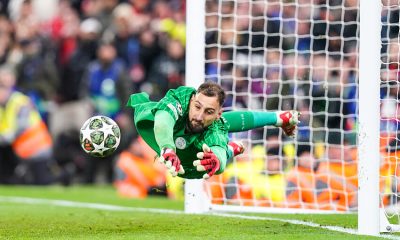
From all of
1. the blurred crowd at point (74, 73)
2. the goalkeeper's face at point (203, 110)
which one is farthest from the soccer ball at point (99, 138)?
the blurred crowd at point (74, 73)

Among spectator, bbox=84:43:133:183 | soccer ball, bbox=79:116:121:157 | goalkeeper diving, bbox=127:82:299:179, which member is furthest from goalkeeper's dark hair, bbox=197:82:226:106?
spectator, bbox=84:43:133:183

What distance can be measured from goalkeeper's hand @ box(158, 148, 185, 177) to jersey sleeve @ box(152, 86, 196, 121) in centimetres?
61

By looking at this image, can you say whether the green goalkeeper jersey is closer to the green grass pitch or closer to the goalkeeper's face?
the goalkeeper's face

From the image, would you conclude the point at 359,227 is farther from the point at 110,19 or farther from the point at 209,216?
the point at 110,19

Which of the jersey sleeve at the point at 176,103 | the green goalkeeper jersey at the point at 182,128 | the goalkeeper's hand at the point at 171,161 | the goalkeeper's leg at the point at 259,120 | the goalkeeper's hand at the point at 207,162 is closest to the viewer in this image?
the goalkeeper's hand at the point at 171,161

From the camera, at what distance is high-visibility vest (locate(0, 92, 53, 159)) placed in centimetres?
1817

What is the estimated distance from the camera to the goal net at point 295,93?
12.8m

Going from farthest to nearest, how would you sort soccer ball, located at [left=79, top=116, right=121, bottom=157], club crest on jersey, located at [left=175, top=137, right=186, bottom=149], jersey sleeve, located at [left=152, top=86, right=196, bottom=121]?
soccer ball, located at [left=79, top=116, right=121, bottom=157]
club crest on jersey, located at [left=175, top=137, right=186, bottom=149]
jersey sleeve, located at [left=152, top=86, right=196, bottom=121]

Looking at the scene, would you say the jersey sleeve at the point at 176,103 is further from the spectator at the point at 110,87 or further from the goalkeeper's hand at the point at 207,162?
the spectator at the point at 110,87

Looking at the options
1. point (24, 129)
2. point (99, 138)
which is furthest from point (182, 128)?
point (24, 129)

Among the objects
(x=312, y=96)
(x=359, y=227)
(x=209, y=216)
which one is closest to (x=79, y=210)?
(x=209, y=216)

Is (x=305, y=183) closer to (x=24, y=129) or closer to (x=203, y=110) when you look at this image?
(x=203, y=110)

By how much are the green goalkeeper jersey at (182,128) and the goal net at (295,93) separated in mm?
3212

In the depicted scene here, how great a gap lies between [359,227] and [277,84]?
4.69 meters
